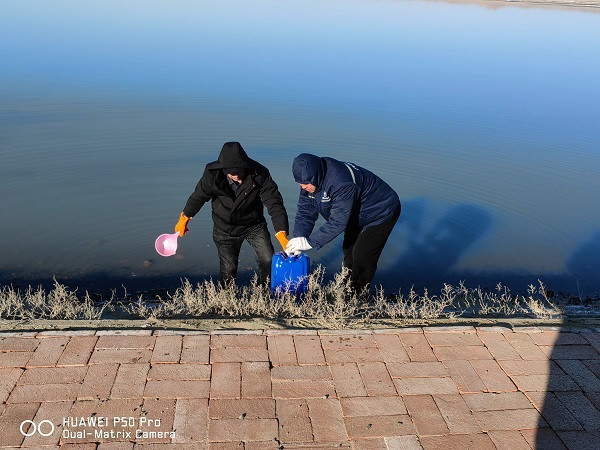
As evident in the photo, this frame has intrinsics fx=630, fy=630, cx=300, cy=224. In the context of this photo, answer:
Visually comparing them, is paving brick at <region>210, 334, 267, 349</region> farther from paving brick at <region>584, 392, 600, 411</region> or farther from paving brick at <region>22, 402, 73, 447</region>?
paving brick at <region>584, 392, 600, 411</region>

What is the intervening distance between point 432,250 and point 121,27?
18.3m

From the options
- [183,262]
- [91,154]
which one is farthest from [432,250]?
[91,154]

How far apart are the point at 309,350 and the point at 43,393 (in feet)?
6.34

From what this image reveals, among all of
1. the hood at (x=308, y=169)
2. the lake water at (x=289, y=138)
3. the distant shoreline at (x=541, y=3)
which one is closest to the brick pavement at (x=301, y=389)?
the hood at (x=308, y=169)

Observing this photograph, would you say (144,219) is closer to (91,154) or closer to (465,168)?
(91,154)

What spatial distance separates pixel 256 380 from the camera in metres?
4.53

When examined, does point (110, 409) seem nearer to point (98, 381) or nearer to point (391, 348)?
point (98, 381)

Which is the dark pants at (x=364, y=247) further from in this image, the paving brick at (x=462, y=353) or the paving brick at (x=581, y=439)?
the paving brick at (x=581, y=439)

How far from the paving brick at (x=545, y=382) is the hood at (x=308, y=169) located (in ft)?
7.31

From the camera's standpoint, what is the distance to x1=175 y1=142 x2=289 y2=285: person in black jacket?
5.60 meters

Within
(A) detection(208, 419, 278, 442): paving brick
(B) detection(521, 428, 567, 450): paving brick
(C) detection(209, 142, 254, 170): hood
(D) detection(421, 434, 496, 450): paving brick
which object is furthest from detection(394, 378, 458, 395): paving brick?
(C) detection(209, 142, 254, 170): hood

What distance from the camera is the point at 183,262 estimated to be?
810 cm

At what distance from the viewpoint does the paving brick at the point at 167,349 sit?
185 inches

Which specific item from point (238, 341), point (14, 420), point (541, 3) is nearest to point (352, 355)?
point (238, 341)
